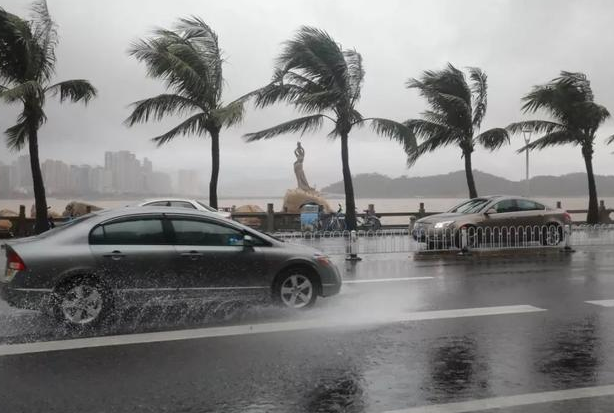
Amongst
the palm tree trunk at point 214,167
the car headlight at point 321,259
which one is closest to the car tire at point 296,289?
the car headlight at point 321,259

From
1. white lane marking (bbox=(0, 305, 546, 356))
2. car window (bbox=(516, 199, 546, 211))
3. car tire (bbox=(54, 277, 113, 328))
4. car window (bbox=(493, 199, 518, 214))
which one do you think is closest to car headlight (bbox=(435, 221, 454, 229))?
car window (bbox=(493, 199, 518, 214))

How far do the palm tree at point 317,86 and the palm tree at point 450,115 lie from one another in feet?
13.9

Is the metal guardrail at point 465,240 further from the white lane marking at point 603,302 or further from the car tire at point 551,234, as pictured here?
the white lane marking at point 603,302

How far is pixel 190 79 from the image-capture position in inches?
899

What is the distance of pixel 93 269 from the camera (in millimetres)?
7215

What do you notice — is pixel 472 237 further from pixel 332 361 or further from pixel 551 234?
pixel 332 361

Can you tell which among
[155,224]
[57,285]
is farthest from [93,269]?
[155,224]

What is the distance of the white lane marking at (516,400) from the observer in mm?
4520

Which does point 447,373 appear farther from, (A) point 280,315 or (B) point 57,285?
(B) point 57,285

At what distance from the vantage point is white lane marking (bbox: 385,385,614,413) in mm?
Result: 4520

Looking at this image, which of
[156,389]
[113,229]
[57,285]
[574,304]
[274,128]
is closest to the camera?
[156,389]

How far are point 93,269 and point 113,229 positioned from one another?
0.60 m

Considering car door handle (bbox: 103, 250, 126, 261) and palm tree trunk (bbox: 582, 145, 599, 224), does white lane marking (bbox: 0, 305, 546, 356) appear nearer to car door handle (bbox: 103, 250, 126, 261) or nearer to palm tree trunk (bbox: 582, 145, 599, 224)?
car door handle (bbox: 103, 250, 126, 261)

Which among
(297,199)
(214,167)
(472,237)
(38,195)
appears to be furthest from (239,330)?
Answer: (297,199)
